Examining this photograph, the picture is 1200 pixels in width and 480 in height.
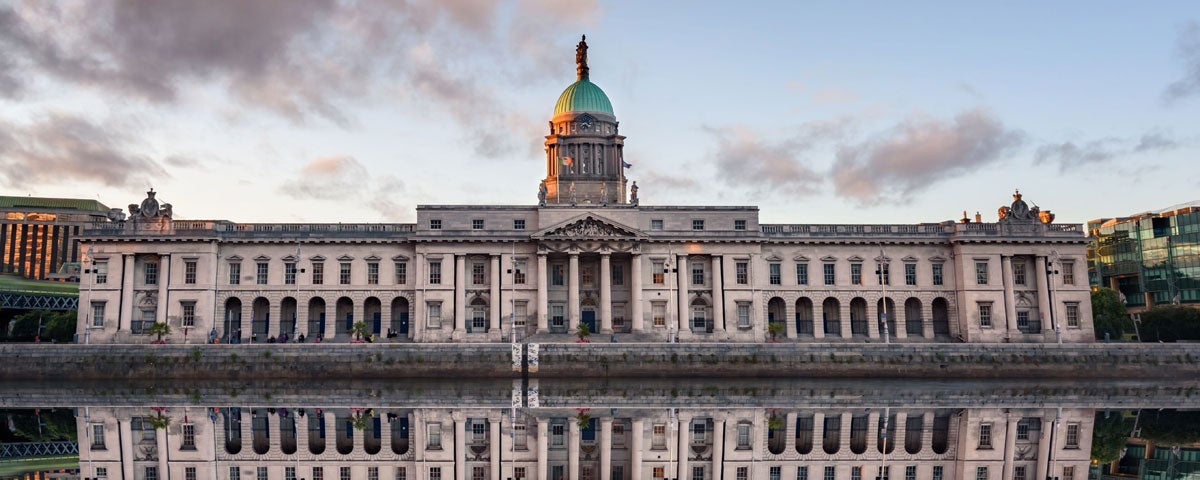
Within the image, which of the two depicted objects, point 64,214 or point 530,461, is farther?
point 64,214

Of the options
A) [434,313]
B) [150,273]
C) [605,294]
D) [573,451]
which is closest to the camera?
[573,451]

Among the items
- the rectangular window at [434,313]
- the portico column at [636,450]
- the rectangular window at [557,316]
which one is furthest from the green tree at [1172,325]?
the portico column at [636,450]

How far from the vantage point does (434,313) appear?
254ft

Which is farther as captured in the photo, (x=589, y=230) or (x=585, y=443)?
(x=589, y=230)

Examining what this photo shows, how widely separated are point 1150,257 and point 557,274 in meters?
68.1

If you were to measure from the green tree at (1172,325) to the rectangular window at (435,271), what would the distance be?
57.4m

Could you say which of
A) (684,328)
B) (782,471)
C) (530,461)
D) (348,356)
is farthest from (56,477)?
(684,328)

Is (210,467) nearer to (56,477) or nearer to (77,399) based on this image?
(56,477)

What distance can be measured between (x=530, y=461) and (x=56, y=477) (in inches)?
530

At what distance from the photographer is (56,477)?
27.2 m

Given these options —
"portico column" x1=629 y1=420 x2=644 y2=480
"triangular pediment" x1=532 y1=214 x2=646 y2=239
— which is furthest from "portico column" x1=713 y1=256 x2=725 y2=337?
"portico column" x1=629 y1=420 x2=644 y2=480

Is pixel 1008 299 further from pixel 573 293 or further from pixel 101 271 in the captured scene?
pixel 101 271

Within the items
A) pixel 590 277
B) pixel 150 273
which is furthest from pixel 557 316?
pixel 150 273

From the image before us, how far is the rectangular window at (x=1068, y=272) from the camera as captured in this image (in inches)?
3120
